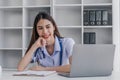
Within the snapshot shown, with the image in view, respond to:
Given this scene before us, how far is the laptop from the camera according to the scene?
5.66 ft

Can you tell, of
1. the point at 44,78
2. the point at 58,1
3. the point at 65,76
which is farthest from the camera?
the point at 58,1

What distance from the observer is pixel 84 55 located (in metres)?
1.73

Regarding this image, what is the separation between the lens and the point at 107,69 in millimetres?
1844

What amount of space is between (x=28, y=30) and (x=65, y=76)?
2650mm

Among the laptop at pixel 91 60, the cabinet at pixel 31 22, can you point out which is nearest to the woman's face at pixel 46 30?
the laptop at pixel 91 60

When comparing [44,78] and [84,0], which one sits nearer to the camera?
[44,78]

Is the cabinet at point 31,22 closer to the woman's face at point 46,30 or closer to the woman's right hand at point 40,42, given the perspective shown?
the woman's face at point 46,30

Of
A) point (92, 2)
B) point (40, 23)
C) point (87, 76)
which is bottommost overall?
point (87, 76)

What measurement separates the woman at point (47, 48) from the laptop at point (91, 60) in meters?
0.87

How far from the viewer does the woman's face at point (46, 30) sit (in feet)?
9.33

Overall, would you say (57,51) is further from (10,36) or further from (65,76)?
(10,36)

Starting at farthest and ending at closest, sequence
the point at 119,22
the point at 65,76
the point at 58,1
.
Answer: the point at 58,1 < the point at 119,22 < the point at 65,76

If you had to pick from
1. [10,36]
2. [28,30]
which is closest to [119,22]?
[28,30]

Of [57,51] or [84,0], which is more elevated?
[84,0]
